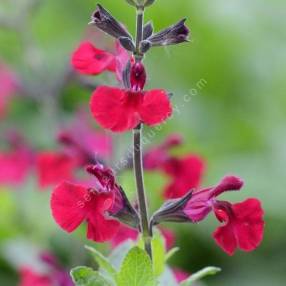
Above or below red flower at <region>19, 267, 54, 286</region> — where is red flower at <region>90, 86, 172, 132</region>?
above

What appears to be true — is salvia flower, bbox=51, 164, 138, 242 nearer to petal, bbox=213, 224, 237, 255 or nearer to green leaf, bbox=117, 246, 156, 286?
green leaf, bbox=117, 246, 156, 286

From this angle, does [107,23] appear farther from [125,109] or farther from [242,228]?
[242,228]

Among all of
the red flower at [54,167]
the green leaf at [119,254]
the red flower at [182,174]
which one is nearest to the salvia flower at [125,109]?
the green leaf at [119,254]

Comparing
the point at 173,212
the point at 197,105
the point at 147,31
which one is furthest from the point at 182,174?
the point at 197,105

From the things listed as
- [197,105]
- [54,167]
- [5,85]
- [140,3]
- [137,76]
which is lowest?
[137,76]

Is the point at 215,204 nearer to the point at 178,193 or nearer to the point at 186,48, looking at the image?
the point at 178,193

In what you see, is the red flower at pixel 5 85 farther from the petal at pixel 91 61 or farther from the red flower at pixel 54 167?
the petal at pixel 91 61

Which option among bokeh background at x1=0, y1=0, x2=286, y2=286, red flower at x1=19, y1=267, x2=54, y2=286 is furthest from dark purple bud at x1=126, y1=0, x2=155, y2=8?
red flower at x1=19, y1=267, x2=54, y2=286
